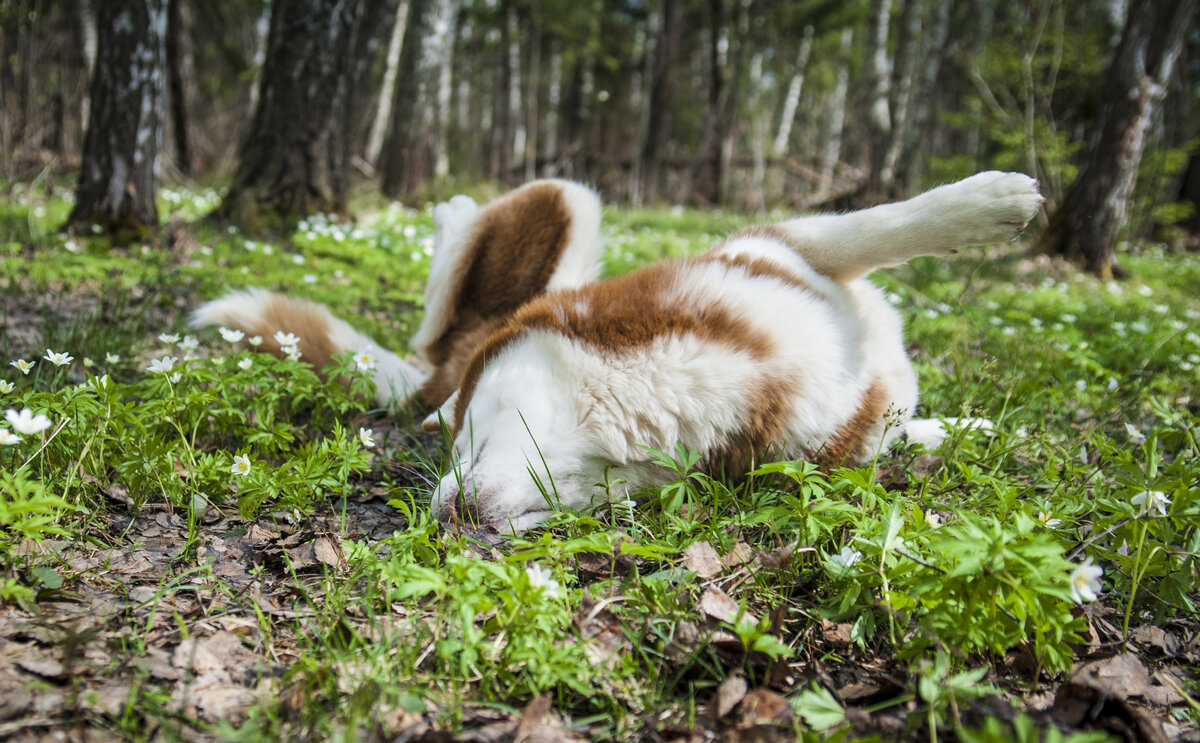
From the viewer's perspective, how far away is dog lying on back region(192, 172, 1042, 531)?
5.79ft

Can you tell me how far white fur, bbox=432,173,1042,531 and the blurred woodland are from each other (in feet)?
13.5

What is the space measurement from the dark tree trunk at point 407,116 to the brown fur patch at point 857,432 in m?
8.12

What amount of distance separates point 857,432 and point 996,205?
2.73 ft

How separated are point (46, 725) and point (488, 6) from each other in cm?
1963

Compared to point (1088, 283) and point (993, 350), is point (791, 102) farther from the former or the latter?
point (993, 350)

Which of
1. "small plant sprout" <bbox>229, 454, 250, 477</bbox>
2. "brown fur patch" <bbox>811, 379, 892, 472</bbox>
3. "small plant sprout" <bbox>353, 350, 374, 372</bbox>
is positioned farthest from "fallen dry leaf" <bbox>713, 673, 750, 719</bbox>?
"small plant sprout" <bbox>353, 350, 374, 372</bbox>

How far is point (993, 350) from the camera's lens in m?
3.59

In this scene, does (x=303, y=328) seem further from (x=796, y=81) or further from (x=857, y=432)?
(x=796, y=81)

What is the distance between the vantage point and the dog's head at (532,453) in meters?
1.76

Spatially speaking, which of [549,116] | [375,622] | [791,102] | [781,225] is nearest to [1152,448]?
[781,225]

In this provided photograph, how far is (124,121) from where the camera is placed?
4.29m

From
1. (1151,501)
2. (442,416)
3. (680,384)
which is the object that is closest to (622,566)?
(680,384)

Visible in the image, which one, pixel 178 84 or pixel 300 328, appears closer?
pixel 300 328

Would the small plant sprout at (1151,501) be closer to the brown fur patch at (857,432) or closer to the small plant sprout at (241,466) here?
the brown fur patch at (857,432)
